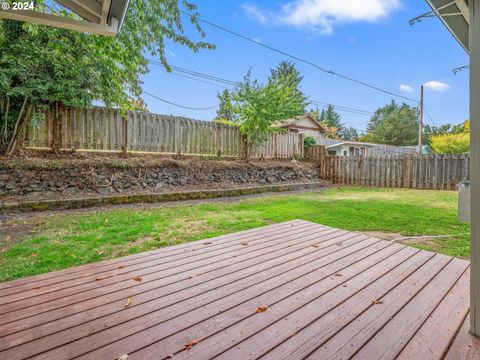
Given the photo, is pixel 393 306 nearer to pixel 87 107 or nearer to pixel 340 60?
pixel 87 107

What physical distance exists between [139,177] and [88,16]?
4.28 metres

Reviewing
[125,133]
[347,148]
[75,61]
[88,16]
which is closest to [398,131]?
[347,148]

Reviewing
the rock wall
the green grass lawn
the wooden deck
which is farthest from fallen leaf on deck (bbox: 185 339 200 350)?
the rock wall

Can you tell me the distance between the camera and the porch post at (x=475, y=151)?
1251mm

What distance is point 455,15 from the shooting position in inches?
70.0

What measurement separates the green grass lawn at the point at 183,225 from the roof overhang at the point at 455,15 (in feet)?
7.12

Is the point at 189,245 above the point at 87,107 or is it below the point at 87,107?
below

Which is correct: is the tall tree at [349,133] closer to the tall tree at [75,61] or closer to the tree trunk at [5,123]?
the tall tree at [75,61]

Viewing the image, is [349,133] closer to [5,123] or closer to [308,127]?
[308,127]

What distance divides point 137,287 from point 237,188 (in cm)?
608

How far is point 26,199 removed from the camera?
498cm

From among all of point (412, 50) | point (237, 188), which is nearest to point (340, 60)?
point (412, 50)

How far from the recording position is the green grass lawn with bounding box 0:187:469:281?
2740 mm

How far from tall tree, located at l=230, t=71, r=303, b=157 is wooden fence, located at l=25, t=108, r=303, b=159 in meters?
0.54
